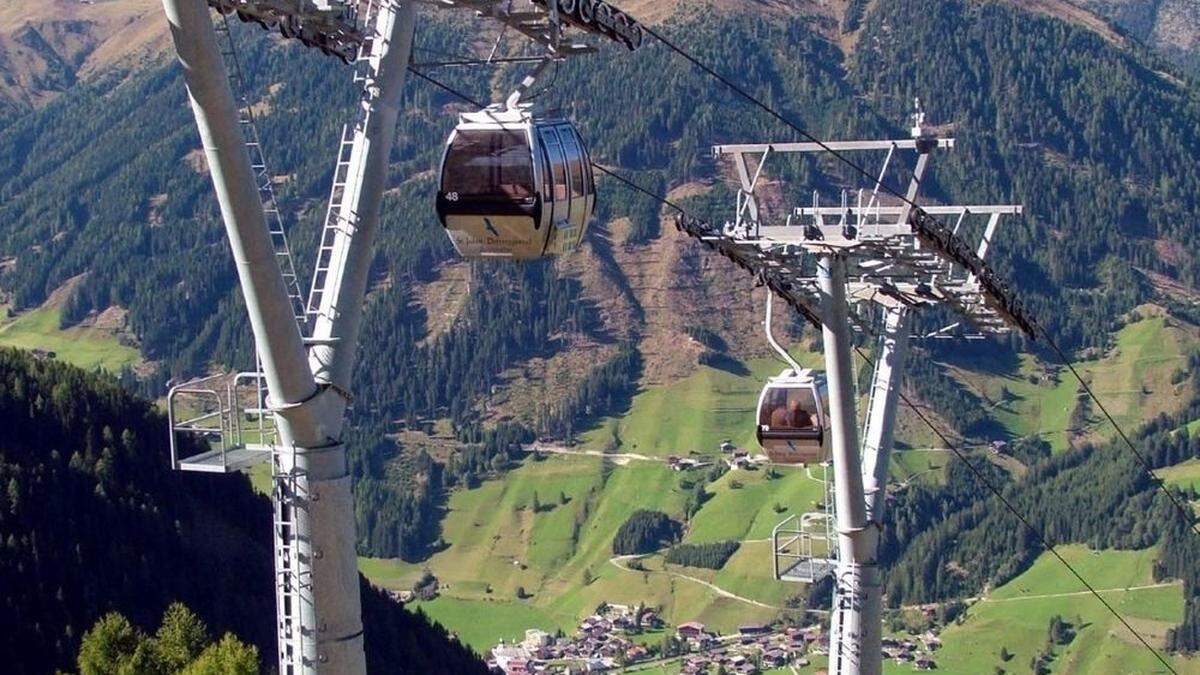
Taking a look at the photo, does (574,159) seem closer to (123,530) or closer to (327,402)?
(327,402)

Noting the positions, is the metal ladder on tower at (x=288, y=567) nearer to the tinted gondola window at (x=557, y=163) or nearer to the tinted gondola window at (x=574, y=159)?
the tinted gondola window at (x=557, y=163)

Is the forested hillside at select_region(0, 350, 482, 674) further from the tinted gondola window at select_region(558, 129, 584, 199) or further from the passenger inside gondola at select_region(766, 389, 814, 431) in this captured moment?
the tinted gondola window at select_region(558, 129, 584, 199)

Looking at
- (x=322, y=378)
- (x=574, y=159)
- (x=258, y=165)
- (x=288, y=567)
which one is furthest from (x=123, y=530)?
(x=322, y=378)

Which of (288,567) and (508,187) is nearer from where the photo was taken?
(288,567)

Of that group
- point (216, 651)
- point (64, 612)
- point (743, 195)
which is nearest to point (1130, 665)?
point (64, 612)

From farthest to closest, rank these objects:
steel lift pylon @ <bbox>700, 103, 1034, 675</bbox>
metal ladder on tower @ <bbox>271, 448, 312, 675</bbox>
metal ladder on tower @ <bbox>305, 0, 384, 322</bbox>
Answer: steel lift pylon @ <bbox>700, 103, 1034, 675</bbox> → metal ladder on tower @ <bbox>305, 0, 384, 322</bbox> → metal ladder on tower @ <bbox>271, 448, 312, 675</bbox>

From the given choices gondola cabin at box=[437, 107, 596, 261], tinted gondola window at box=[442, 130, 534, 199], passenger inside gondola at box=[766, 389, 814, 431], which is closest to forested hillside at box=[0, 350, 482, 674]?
passenger inside gondola at box=[766, 389, 814, 431]
